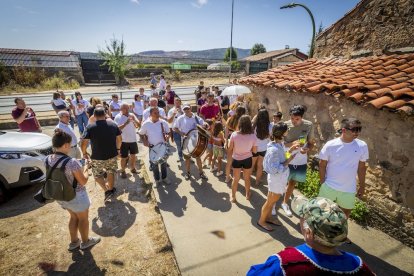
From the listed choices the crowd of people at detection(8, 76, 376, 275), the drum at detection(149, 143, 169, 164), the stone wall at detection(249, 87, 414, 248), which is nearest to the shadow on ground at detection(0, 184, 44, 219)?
the crowd of people at detection(8, 76, 376, 275)

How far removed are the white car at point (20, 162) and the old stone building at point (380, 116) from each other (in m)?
Answer: 6.23

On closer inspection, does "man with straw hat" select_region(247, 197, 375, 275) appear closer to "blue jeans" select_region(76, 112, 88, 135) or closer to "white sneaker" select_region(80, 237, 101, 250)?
"white sneaker" select_region(80, 237, 101, 250)

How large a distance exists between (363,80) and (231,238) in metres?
4.05

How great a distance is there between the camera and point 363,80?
468 cm

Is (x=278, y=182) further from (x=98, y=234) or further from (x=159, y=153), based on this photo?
(x=98, y=234)

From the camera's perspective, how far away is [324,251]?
1543 mm

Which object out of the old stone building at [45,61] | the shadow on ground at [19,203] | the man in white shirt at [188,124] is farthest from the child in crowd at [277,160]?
the old stone building at [45,61]

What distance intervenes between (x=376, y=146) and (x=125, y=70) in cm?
3194

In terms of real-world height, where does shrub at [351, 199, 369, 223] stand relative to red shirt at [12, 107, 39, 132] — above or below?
below

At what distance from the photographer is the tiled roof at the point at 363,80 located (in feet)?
12.1

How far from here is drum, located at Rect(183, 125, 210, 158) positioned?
5.46 m

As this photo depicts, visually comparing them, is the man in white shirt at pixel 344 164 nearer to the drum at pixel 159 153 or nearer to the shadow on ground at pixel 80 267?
the drum at pixel 159 153

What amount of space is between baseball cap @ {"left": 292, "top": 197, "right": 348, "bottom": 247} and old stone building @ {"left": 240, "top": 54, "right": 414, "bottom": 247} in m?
2.83

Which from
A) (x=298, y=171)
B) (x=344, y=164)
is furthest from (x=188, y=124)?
(x=344, y=164)
